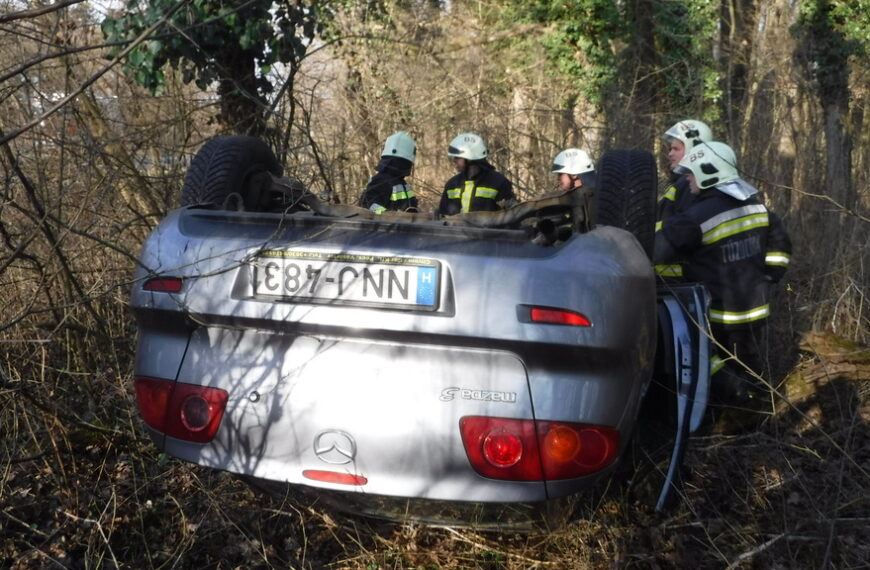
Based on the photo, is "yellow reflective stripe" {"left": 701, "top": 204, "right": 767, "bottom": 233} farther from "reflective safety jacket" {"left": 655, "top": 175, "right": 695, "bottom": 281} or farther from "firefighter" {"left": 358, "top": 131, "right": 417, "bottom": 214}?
"firefighter" {"left": 358, "top": 131, "right": 417, "bottom": 214}

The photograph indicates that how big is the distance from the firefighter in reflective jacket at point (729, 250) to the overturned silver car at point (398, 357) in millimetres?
2165

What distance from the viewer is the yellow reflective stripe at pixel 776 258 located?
16.5 feet

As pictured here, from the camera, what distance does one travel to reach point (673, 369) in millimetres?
3672

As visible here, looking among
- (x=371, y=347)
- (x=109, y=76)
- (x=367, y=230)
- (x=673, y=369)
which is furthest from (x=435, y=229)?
(x=109, y=76)

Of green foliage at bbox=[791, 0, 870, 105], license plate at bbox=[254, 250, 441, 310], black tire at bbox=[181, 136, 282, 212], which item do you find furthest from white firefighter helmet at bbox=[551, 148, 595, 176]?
green foliage at bbox=[791, 0, 870, 105]

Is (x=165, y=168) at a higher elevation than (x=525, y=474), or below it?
higher

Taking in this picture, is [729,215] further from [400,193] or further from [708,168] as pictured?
[400,193]

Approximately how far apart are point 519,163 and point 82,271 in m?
6.42

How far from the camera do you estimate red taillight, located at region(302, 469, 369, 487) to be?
8.97ft

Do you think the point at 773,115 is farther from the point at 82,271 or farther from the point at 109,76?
the point at 82,271

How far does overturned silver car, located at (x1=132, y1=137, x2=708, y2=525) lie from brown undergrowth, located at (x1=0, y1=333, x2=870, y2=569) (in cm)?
47

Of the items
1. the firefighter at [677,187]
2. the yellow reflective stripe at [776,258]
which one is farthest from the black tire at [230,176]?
the yellow reflective stripe at [776,258]

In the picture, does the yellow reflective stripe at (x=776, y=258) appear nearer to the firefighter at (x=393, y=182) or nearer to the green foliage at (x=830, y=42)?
the firefighter at (x=393, y=182)

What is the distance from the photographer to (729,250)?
4.93 m
